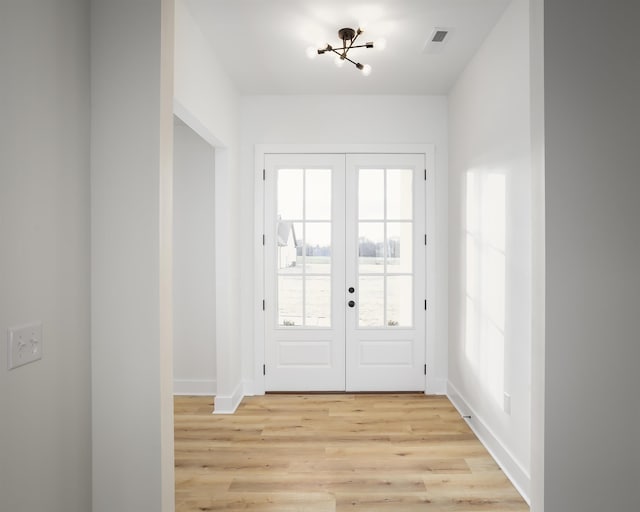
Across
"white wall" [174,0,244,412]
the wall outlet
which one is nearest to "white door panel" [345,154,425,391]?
"white wall" [174,0,244,412]

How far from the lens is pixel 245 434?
10.5 ft

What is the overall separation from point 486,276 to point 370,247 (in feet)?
4.30

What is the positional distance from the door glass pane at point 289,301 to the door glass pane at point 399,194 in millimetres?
1092

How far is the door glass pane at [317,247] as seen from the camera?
161 inches

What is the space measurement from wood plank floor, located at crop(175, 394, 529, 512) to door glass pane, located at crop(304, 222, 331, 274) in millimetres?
1199

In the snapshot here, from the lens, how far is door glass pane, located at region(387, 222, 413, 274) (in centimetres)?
410

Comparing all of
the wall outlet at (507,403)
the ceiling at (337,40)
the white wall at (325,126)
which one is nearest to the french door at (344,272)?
the white wall at (325,126)

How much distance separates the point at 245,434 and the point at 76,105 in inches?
99.2

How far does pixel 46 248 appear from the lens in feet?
4.40

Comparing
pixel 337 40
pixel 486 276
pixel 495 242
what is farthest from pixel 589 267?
pixel 337 40

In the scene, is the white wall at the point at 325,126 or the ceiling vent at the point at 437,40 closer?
the ceiling vent at the point at 437,40

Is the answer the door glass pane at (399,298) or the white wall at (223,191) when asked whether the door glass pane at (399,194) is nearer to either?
the door glass pane at (399,298)

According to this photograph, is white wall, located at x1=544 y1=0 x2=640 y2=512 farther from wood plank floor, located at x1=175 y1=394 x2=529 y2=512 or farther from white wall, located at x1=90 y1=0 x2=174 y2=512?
white wall, located at x1=90 y1=0 x2=174 y2=512

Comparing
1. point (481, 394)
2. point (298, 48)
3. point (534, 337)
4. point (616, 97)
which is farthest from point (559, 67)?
point (481, 394)
